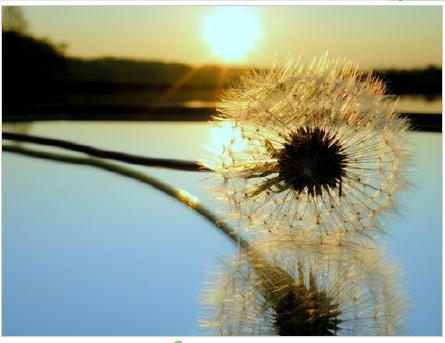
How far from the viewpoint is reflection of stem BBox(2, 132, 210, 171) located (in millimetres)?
2486

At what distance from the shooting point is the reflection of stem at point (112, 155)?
2486 mm

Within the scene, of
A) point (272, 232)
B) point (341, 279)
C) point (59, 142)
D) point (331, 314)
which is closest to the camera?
point (331, 314)

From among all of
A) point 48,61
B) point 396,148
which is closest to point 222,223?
point 396,148

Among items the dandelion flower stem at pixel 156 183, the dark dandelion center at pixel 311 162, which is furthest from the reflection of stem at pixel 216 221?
the dark dandelion center at pixel 311 162

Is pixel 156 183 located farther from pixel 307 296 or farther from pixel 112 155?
pixel 307 296

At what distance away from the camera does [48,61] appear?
4465 mm

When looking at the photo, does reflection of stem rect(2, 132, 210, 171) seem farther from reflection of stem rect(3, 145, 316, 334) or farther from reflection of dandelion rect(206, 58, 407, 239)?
reflection of dandelion rect(206, 58, 407, 239)

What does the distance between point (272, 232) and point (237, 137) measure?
266 mm

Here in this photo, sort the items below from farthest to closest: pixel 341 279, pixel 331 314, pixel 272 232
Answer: pixel 272 232 < pixel 341 279 < pixel 331 314

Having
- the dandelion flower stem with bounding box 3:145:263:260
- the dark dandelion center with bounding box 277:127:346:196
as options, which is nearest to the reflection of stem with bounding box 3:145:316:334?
the dandelion flower stem with bounding box 3:145:263:260

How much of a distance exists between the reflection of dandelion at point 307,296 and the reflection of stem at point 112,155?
61cm

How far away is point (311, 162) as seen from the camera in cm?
166

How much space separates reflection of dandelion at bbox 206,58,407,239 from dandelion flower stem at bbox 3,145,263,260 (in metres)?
0.08
